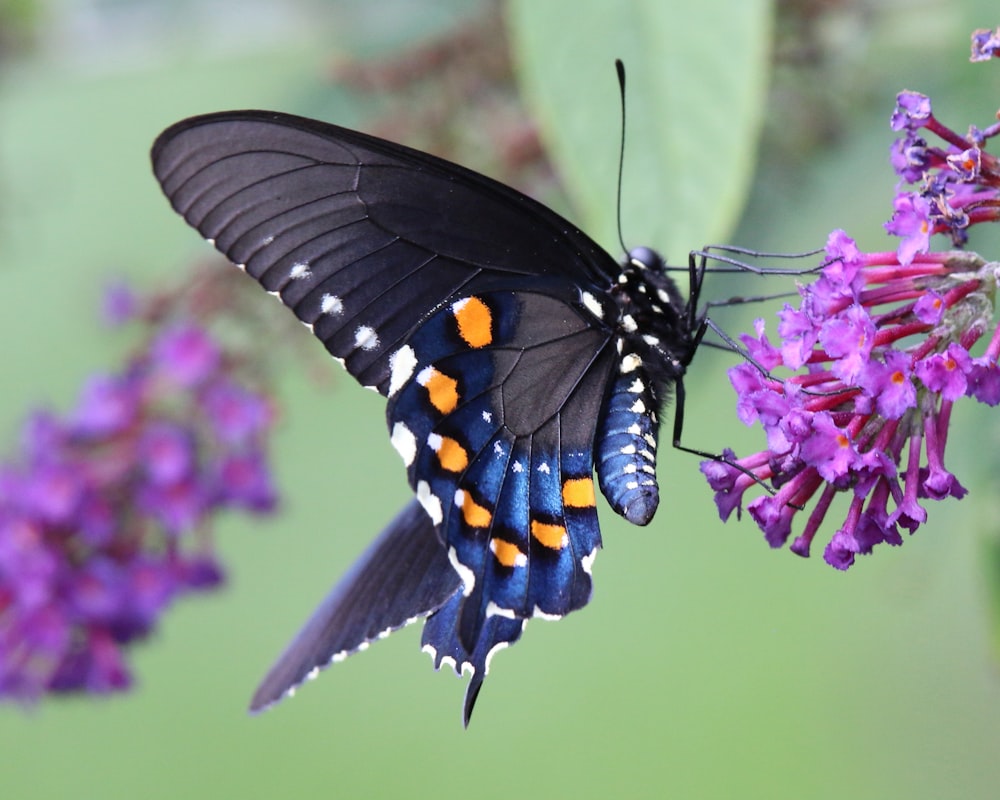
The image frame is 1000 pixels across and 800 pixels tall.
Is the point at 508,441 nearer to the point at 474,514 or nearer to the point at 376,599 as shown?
the point at 474,514

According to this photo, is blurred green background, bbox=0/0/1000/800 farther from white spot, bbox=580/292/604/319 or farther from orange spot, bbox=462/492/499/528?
orange spot, bbox=462/492/499/528

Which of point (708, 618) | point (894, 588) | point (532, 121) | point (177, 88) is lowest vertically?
point (894, 588)

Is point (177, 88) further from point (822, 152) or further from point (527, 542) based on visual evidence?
point (527, 542)

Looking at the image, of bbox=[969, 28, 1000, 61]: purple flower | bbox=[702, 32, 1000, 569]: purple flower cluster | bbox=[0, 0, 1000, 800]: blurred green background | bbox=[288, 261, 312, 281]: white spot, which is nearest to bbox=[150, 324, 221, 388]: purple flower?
bbox=[0, 0, 1000, 800]: blurred green background

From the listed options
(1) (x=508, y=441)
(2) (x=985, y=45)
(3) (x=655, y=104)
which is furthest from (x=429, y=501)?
(2) (x=985, y=45)

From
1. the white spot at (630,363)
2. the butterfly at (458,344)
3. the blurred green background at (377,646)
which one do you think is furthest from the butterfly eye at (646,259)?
the blurred green background at (377,646)

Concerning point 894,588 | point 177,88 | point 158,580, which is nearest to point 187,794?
point 177,88

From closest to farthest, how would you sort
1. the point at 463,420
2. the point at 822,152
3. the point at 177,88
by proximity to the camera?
the point at 463,420
the point at 822,152
the point at 177,88
